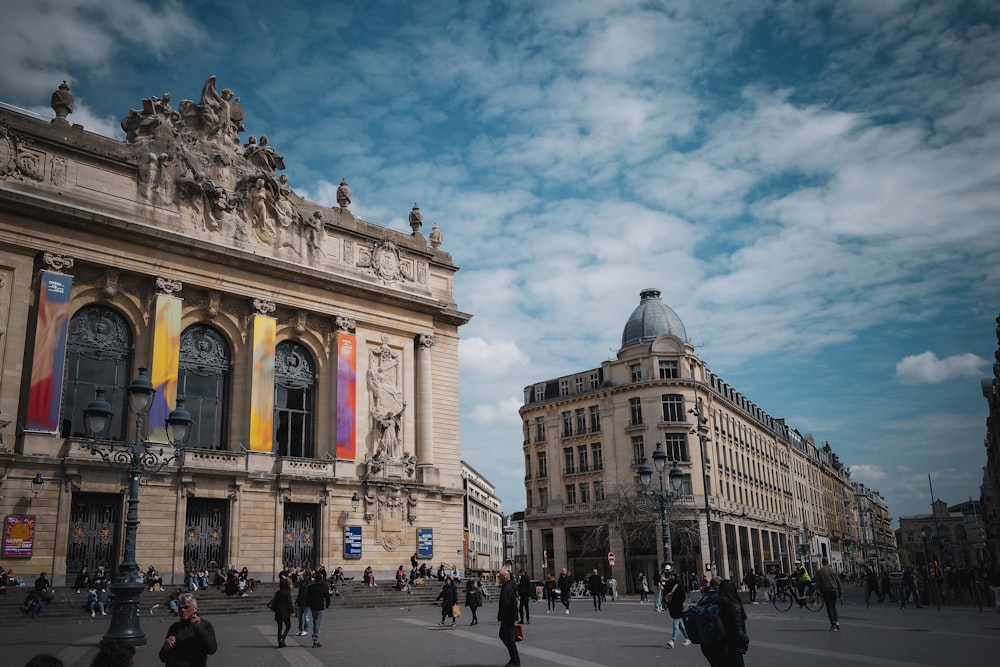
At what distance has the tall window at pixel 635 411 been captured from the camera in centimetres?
5975

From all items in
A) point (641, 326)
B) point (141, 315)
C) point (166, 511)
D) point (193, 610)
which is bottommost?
point (193, 610)

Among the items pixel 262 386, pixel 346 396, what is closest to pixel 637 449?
pixel 346 396

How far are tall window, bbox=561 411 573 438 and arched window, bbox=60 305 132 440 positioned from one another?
39.3 m

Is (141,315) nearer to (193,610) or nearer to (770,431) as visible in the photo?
(193,610)

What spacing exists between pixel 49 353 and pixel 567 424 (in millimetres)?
43145

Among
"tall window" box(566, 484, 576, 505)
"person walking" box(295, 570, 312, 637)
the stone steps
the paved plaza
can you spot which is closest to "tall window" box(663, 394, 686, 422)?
"tall window" box(566, 484, 576, 505)

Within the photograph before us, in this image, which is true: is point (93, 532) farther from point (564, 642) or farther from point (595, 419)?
point (595, 419)

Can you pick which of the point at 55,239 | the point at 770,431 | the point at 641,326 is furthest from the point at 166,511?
the point at 770,431

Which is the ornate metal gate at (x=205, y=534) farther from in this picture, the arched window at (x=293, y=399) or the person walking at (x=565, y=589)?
the person walking at (x=565, y=589)

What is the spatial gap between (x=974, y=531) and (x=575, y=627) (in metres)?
21.9

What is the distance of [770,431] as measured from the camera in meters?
83.2

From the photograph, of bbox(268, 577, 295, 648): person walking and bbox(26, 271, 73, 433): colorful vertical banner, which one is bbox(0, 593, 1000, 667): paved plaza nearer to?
bbox(268, 577, 295, 648): person walking

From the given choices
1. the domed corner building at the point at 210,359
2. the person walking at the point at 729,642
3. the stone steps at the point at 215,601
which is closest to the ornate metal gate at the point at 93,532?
the domed corner building at the point at 210,359

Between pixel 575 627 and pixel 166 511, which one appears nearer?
pixel 575 627
